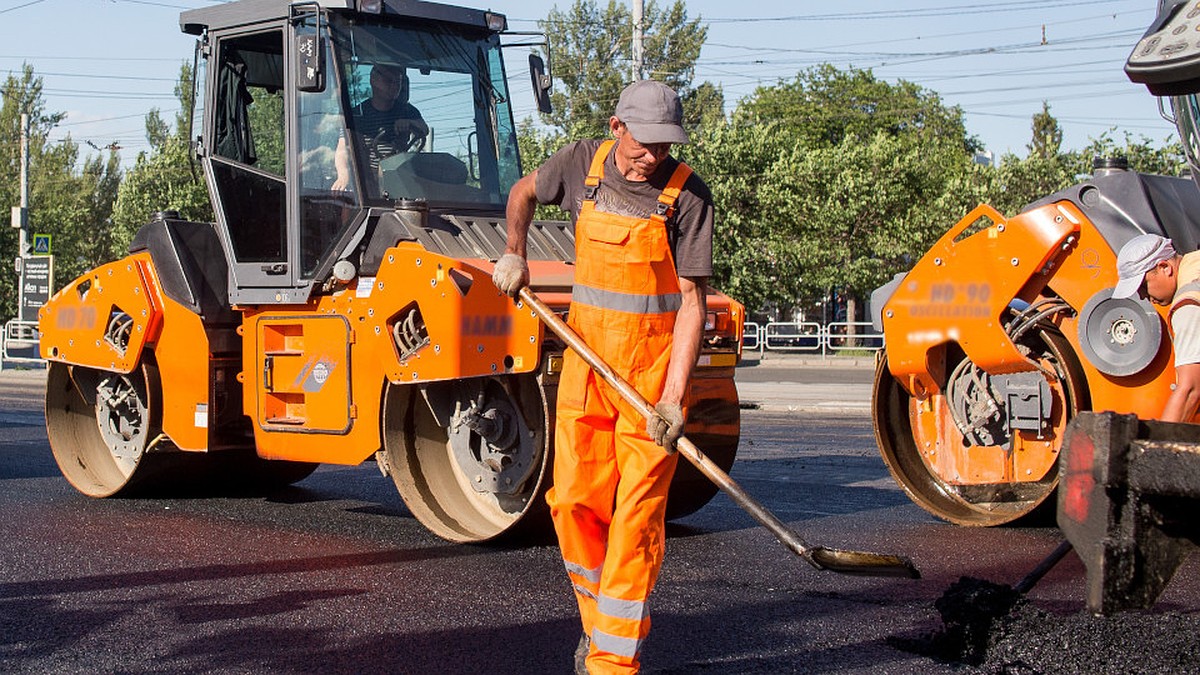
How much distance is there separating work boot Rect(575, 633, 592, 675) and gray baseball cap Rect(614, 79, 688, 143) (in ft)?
5.14

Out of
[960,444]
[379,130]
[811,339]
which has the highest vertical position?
[379,130]

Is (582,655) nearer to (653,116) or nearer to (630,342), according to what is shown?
(630,342)

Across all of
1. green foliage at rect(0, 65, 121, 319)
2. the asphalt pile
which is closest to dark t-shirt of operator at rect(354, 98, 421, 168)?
the asphalt pile

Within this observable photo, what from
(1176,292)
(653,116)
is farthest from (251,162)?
(1176,292)

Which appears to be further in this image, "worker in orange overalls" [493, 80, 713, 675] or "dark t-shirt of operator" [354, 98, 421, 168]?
"dark t-shirt of operator" [354, 98, 421, 168]

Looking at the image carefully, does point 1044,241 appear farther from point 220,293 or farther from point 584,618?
point 220,293

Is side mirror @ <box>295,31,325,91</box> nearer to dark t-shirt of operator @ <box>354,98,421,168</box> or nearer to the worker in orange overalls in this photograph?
dark t-shirt of operator @ <box>354,98,421,168</box>

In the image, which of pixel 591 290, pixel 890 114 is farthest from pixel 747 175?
pixel 591 290

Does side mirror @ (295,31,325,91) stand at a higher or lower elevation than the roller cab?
higher

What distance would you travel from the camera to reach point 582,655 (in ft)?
15.4

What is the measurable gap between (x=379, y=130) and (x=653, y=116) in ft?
11.3

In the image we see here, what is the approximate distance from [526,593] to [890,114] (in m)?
62.4

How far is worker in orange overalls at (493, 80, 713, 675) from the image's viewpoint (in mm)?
4648

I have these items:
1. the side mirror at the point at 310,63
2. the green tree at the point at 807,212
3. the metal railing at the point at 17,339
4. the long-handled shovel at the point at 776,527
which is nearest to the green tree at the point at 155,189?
the metal railing at the point at 17,339
